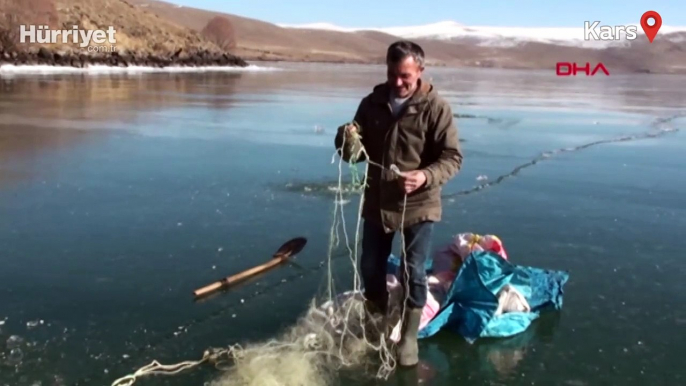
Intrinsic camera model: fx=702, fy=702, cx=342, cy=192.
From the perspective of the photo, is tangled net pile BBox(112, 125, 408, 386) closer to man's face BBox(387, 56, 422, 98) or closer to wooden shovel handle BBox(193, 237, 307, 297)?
man's face BBox(387, 56, 422, 98)

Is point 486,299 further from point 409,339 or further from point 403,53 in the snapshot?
point 403,53

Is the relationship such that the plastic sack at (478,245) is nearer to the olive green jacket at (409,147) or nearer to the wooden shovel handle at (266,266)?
the olive green jacket at (409,147)

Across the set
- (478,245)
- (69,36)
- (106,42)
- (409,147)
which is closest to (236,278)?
(478,245)

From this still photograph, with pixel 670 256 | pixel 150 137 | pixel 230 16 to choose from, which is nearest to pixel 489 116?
pixel 150 137

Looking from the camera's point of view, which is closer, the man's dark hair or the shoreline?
the man's dark hair

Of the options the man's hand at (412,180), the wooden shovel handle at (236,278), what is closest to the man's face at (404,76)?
the man's hand at (412,180)

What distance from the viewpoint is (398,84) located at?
3.69 meters

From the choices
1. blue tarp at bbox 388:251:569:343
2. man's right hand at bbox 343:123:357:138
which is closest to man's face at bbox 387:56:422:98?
man's right hand at bbox 343:123:357:138

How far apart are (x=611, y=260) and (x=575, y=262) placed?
32 centimetres

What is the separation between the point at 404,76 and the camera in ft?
12.0

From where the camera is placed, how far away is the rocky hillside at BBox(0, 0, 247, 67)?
40719 millimetres

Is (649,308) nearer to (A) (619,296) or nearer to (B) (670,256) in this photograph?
(A) (619,296)

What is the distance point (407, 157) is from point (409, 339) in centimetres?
103

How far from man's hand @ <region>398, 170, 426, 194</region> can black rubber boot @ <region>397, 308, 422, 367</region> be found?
2.55 ft
